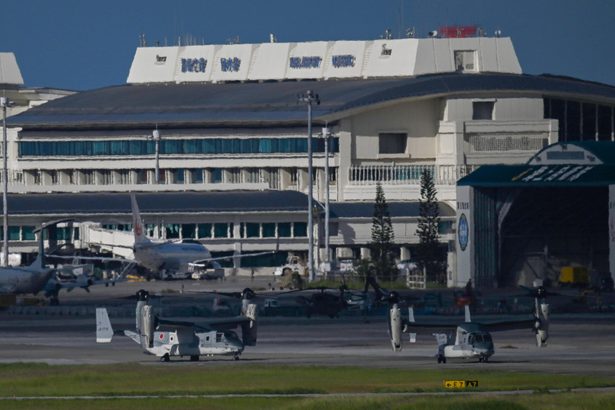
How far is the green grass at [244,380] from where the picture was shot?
6769cm

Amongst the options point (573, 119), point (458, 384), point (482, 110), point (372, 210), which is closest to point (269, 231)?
point (372, 210)

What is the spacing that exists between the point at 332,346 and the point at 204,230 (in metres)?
94.8

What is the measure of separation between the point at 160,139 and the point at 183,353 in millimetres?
117528

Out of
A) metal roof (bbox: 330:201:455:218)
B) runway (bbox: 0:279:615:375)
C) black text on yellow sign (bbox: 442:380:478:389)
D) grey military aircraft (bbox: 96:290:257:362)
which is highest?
metal roof (bbox: 330:201:455:218)

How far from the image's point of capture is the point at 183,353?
81.9 m

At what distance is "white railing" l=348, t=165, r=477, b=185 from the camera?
189 m

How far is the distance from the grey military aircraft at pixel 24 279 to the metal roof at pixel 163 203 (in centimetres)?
4796

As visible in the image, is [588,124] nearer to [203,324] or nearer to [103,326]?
[203,324]

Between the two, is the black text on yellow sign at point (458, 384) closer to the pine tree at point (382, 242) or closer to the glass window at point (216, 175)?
the pine tree at point (382, 242)

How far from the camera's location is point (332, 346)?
89688 millimetres

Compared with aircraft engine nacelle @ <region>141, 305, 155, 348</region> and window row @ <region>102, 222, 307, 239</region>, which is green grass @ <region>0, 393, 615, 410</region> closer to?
aircraft engine nacelle @ <region>141, 305, 155, 348</region>

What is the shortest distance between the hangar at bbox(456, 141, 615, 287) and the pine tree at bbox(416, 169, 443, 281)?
10.7 metres

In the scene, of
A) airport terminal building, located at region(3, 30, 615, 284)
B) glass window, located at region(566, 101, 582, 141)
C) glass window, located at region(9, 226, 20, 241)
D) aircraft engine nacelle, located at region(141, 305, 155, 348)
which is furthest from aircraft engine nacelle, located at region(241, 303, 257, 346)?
glass window, located at region(566, 101, 582, 141)

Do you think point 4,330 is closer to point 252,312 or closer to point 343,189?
point 252,312
